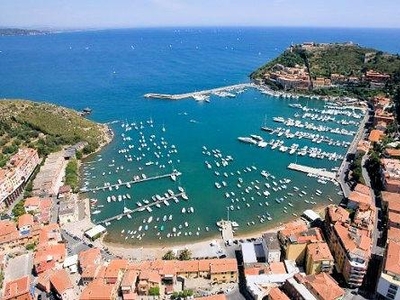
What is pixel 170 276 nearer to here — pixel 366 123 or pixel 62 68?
pixel 366 123

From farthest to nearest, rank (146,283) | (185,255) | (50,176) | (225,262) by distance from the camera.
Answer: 1. (50,176)
2. (185,255)
3. (225,262)
4. (146,283)

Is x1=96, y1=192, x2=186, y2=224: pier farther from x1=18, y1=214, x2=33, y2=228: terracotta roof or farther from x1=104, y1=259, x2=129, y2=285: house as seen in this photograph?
x1=104, y1=259, x2=129, y2=285: house

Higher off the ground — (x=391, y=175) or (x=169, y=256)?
(x=391, y=175)

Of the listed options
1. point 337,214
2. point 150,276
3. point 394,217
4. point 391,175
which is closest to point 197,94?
point 391,175

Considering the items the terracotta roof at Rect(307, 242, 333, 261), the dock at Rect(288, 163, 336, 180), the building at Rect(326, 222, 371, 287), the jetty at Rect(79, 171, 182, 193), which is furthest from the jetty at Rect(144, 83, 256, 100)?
the terracotta roof at Rect(307, 242, 333, 261)

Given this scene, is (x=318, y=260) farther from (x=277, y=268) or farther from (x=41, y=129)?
(x=41, y=129)

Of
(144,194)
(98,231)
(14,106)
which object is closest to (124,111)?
(14,106)
